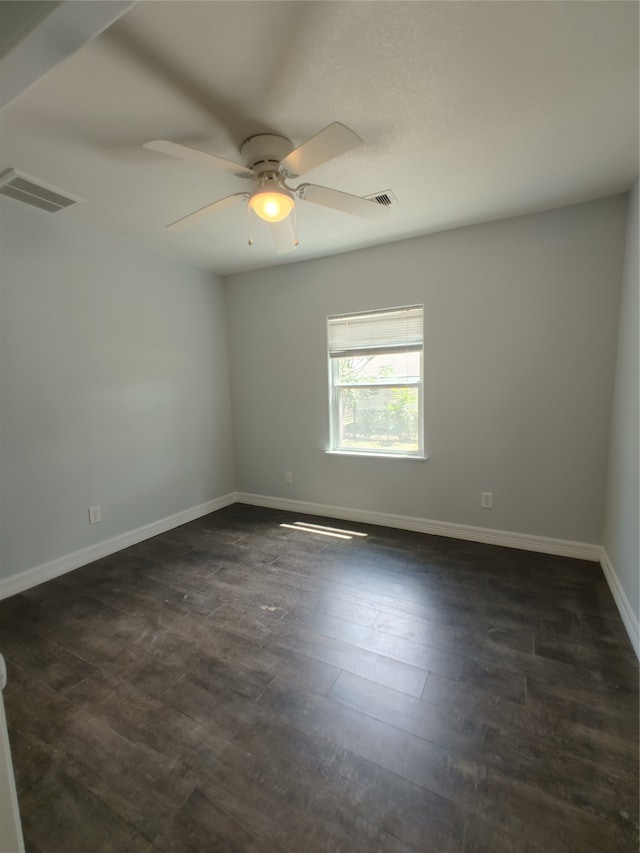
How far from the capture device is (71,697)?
1.59 meters

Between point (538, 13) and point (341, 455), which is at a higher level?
point (538, 13)

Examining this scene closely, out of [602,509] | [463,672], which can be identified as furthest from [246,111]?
[602,509]

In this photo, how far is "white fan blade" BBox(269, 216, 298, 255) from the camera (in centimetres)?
200

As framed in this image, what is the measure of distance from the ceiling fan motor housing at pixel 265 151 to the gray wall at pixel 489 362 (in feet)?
5.26

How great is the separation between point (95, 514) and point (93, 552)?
29cm

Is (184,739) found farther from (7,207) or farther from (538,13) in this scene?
(7,207)

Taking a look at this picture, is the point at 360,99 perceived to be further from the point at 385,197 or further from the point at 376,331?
the point at 376,331

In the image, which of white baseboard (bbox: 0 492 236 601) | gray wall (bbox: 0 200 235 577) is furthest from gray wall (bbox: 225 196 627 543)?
white baseboard (bbox: 0 492 236 601)

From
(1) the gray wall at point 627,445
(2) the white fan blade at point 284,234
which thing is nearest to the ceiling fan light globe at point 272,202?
(2) the white fan blade at point 284,234

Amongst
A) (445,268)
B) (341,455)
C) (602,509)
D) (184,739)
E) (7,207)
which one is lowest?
(184,739)

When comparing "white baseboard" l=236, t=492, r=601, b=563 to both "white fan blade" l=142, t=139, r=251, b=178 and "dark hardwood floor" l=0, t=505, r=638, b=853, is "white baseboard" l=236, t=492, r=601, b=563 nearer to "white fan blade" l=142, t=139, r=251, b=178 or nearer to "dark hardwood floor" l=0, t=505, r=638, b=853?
"dark hardwood floor" l=0, t=505, r=638, b=853

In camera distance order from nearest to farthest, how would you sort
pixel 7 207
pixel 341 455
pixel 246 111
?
pixel 246 111 < pixel 7 207 < pixel 341 455

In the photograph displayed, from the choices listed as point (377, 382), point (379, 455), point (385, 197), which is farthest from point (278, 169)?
point (379, 455)

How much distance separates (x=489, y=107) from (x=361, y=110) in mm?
554
